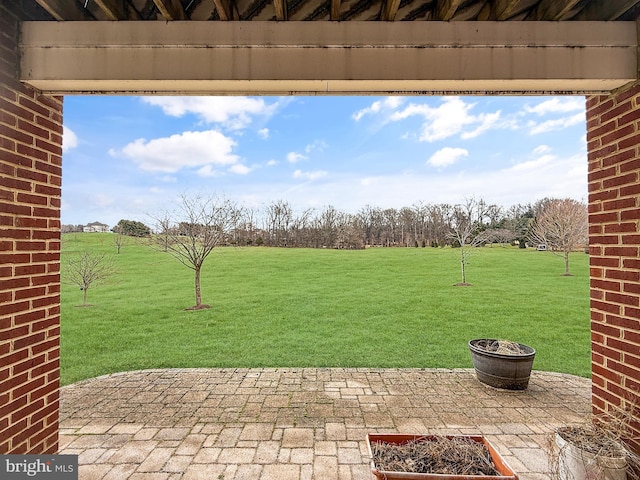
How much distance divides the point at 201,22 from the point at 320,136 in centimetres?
1834

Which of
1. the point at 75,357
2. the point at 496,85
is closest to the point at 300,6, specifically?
the point at 496,85

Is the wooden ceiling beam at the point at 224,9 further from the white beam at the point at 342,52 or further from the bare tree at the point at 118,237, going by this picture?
the bare tree at the point at 118,237

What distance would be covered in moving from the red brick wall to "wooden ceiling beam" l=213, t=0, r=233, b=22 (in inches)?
102

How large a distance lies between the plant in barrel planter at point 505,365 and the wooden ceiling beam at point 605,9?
3255 mm

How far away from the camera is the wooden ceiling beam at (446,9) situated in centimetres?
182

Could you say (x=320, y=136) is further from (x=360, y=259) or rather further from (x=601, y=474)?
(x=601, y=474)

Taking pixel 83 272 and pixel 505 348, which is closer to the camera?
pixel 505 348

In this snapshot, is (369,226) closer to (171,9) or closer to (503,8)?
(503,8)

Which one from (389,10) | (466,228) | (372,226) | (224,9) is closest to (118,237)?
(372,226)

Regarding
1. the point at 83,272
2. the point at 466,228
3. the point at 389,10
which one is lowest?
the point at 83,272

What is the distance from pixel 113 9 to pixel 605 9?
312cm

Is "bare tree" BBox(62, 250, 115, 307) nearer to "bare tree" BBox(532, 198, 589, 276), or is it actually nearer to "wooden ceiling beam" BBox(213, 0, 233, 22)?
"wooden ceiling beam" BBox(213, 0, 233, 22)

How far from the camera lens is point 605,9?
78.4 inches

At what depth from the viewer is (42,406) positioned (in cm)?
204
